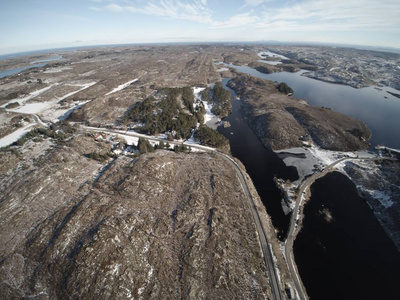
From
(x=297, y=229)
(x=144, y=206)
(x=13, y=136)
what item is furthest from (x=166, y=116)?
(x=297, y=229)

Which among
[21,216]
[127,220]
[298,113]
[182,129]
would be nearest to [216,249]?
[127,220]

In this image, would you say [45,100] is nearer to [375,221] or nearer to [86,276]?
[86,276]

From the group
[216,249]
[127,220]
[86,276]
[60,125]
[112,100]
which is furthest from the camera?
[112,100]

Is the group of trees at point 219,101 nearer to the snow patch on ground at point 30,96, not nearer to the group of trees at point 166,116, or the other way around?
the group of trees at point 166,116

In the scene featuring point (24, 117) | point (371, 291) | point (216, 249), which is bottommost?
point (371, 291)

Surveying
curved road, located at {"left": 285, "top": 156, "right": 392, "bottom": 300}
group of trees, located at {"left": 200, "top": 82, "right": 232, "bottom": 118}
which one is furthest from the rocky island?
group of trees, located at {"left": 200, "top": 82, "right": 232, "bottom": 118}

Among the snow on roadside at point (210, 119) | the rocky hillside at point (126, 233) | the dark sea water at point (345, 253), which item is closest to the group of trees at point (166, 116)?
the snow on roadside at point (210, 119)

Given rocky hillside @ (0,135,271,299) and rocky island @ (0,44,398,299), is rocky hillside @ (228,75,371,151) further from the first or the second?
rocky hillside @ (0,135,271,299)
